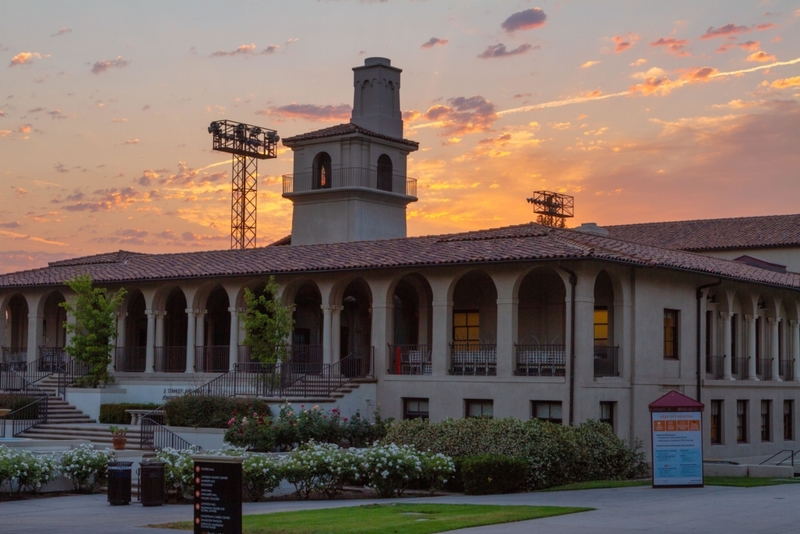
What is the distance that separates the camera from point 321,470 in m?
25.8

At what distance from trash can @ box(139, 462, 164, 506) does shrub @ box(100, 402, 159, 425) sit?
14.1 m

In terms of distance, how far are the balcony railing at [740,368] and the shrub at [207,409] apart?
17.4 m

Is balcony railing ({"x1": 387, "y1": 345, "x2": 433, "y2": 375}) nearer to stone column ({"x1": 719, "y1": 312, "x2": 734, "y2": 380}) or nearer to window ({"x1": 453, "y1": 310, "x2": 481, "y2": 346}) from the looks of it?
window ({"x1": 453, "y1": 310, "x2": 481, "y2": 346})

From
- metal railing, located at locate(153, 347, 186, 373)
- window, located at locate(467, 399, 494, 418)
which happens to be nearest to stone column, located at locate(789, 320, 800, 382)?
window, located at locate(467, 399, 494, 418)

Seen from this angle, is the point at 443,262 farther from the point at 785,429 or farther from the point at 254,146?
the point at 254,146

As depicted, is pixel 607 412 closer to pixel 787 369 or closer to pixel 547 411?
pixel 547 411

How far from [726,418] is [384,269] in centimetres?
Answer: 1270

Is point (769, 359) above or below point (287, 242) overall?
below

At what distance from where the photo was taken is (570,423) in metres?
32.5

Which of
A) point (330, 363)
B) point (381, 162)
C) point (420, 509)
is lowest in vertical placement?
point (420, 509)

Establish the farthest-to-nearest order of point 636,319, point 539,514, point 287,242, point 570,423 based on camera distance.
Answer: point 287,242 → point 636,319 → point 570,423 → point 539,514

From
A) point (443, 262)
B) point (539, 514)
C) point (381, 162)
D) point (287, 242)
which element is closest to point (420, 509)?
point (539, 514)

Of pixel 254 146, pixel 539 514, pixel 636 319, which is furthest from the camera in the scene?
pixel 254 146

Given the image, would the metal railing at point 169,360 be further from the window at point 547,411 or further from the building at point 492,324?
the window at point 547,411
